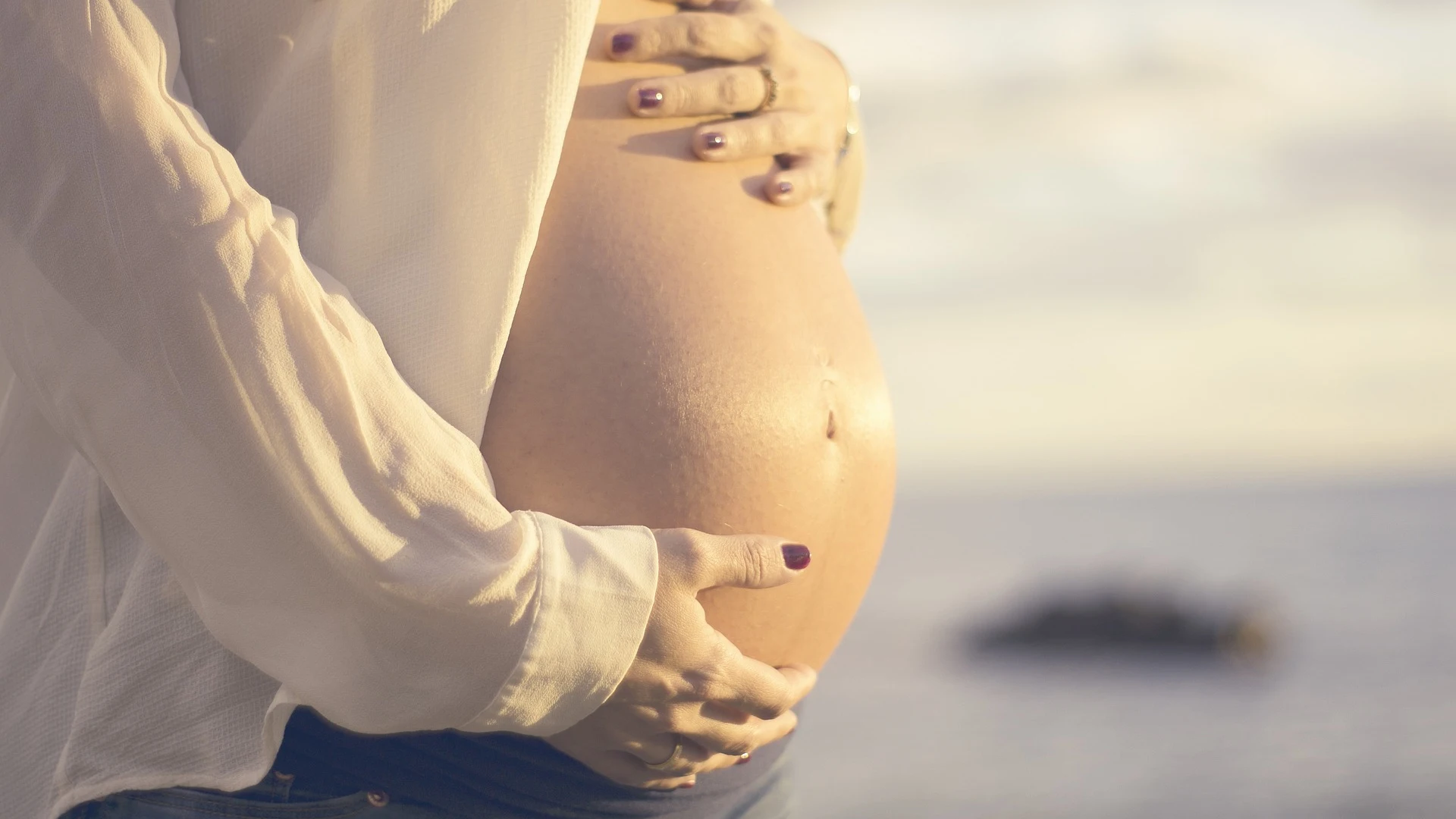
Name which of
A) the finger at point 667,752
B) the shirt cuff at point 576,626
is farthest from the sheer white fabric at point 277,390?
→ the finger at point 667,752

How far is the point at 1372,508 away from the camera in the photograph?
30.5 m

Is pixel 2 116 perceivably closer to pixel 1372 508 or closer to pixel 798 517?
pixel 798 517

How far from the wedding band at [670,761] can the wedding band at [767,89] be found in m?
0.75

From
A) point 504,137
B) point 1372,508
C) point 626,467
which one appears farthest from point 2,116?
point 1372,508

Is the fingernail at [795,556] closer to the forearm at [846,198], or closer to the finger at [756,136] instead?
the finger at [756,136]

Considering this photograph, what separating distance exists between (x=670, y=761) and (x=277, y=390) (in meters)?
0.48

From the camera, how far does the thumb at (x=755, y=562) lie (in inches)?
39.6

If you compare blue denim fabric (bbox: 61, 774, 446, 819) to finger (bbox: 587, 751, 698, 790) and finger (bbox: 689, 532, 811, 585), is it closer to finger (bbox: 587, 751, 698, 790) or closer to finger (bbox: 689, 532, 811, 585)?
finger (bbox: 587, 751, 698, 790)

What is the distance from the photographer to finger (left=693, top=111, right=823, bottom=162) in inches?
50.9

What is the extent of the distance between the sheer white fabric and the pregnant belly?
0.28 ft

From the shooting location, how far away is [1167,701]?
10906 mm

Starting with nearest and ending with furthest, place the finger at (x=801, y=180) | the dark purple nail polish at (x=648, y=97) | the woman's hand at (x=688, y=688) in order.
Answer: the woman's hand at (x=688, y=688), the dark purple nail polish at (x=648, y=97), the finger at (x=801, y=180)

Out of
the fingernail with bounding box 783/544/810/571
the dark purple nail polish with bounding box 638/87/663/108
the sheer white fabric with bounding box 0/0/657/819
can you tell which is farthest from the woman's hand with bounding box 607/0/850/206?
the fingernail with bounding box 783/544/810/571

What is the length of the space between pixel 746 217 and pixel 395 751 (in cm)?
68
